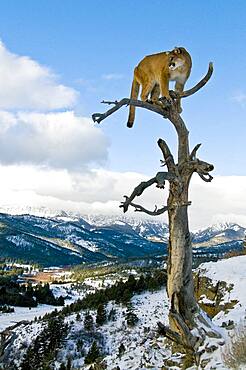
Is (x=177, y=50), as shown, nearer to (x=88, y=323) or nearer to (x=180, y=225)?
(x=180, y=225)

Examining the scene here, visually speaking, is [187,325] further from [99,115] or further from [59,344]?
[59,344]

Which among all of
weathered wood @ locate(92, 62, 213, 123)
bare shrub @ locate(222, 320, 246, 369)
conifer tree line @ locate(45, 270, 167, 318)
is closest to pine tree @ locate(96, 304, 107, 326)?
conifer tree line @ locate(45, 270, 167, 318)

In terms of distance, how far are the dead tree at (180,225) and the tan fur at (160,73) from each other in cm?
32

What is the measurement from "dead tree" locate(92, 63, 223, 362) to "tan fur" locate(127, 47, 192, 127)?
1.04 ft

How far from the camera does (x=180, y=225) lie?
9.10m

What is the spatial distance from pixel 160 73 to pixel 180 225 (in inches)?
131

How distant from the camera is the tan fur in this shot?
8.47 metres

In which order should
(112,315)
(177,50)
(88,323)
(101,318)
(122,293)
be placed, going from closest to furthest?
(177,50) < (88,323) < (101,318) < (112,315) < (122,293)

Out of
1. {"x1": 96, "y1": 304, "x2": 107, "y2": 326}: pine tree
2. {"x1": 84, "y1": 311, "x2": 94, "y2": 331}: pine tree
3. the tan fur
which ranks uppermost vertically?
the tan fur

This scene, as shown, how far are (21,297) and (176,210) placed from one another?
156 m

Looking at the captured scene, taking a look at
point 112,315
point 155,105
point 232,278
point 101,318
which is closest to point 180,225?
point 155,105

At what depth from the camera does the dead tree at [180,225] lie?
28.8 ft

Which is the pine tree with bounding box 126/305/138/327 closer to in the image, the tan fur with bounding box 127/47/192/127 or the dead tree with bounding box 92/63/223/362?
the dead tree with bounding box 92/63/223/362

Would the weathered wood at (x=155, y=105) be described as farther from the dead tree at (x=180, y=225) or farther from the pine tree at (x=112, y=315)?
the pine tree at (x=112, y=315)
